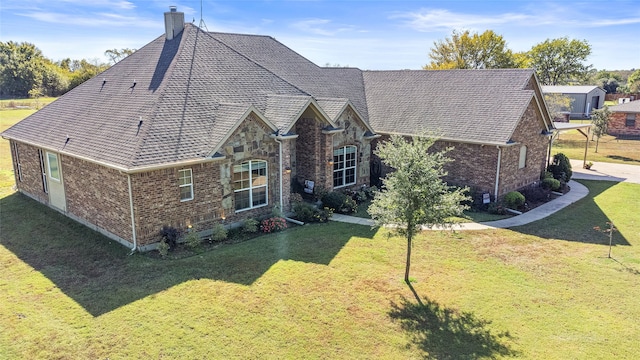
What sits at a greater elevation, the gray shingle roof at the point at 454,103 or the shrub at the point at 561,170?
the gray shingle roof at the point at 454,103

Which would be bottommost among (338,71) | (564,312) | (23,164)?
(564,312)

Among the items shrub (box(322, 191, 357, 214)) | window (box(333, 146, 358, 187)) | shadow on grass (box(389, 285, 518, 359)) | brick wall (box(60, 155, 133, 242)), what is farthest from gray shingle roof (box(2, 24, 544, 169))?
shadow on grass (box(389, 285, 518, 359))

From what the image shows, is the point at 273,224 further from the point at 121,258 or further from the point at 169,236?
the point at 121,258

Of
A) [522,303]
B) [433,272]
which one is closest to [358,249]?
[433,272]

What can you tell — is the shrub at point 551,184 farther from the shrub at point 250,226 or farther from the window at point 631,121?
the window at point 631,121

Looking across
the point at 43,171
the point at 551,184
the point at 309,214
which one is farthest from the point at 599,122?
the point at 43,171

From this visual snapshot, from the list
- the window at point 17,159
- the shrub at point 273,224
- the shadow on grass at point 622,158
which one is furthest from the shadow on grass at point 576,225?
the window at point 17,159

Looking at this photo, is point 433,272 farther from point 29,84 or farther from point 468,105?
point 29,84
